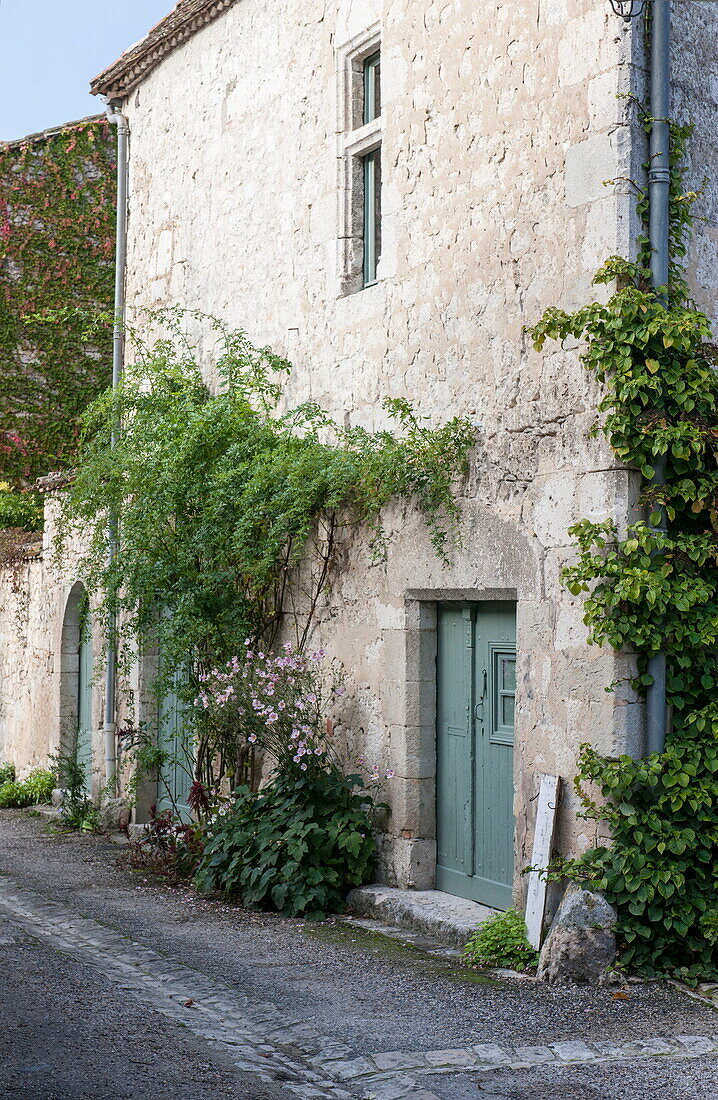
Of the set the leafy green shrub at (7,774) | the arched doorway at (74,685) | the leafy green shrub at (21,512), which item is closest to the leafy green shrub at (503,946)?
the arched doorway at (74,685)

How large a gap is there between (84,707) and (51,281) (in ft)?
18.0

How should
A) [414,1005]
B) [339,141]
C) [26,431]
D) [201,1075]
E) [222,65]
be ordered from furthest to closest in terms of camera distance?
[26,431]
[222,65]
[339,141]
[414,1005]
[201,1075]

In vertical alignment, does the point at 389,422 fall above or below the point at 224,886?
above

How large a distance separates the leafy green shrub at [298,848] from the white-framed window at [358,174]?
3089mm

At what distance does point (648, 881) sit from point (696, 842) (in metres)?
0.28

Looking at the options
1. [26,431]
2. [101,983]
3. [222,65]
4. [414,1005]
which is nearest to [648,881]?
[414,1005]

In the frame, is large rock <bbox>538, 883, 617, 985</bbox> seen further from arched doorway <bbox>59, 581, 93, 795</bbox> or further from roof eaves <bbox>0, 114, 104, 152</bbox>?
roof eaves <bbox>0, 114, 104, 152</bbox>

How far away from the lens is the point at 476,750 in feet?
21.1

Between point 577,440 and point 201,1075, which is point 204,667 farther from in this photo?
point 201,1075

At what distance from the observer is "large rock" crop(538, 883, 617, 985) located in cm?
510

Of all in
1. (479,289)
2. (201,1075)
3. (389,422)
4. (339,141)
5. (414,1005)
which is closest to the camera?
(201,1075)

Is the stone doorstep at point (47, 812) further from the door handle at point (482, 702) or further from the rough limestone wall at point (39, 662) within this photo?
the door handle at point (482, 702)

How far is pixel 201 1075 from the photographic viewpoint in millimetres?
4137

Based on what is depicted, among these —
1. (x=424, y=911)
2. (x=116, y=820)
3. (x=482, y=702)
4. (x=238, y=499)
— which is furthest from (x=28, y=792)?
(x=482, y=702)
